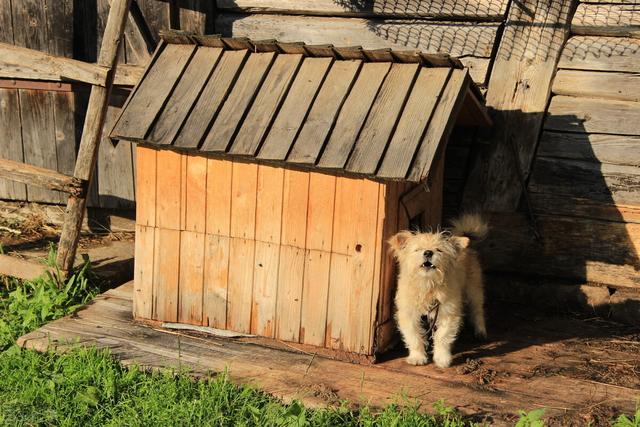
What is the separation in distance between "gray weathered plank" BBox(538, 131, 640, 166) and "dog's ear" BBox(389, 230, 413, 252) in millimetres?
2197

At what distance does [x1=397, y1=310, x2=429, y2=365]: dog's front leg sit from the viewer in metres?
5.76

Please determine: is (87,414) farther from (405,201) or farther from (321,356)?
(405,201)

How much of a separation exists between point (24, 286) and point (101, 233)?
1.69 m

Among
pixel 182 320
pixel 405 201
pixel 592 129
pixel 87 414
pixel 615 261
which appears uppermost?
pixel 592 129

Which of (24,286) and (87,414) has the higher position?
(24,286)

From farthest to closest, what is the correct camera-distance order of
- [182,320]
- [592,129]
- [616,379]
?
[592,129] < [182,320] < [616,379]

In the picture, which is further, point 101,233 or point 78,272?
point 101,233

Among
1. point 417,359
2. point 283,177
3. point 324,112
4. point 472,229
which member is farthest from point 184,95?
point 417,359

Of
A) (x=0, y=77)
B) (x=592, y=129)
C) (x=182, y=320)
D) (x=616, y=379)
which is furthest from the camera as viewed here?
(x=0, y=77)

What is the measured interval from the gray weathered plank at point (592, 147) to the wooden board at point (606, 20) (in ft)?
2.83

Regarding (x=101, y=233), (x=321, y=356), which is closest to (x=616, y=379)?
(x=321, y=356)

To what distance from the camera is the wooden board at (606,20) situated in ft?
22.6

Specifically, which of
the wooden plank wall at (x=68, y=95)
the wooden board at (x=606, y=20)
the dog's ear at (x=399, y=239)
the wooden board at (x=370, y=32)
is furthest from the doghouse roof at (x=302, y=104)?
the wooden plank wall at (x=68, y=95)

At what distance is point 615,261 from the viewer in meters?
7.11
